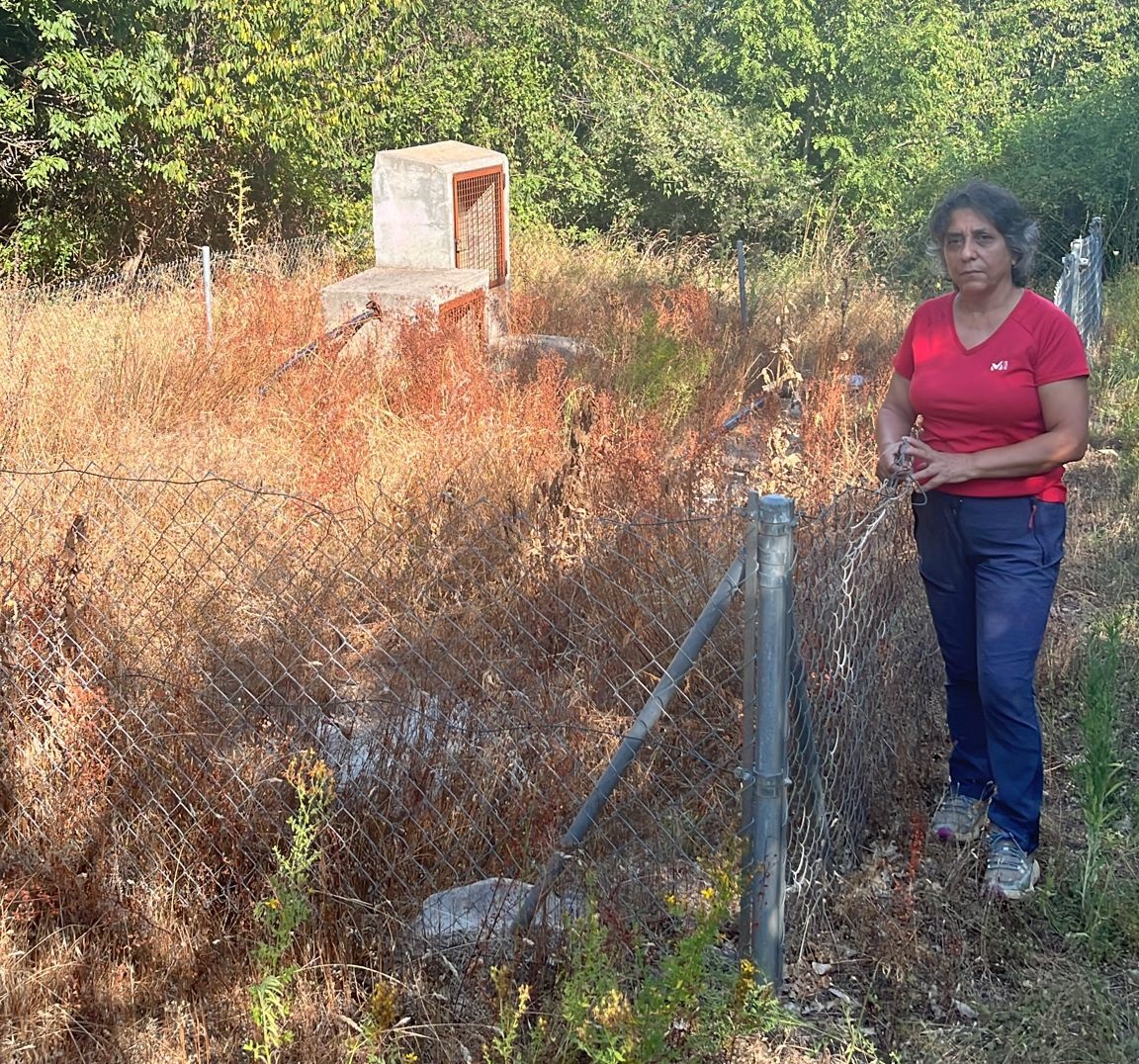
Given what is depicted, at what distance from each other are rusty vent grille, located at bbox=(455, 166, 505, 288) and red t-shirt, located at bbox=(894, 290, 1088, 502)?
25.1 feet

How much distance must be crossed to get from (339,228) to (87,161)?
3531mm

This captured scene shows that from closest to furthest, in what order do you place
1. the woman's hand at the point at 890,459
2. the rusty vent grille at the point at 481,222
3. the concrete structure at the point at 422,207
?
1. the woman's hand at the point at 890,459
2. the concrete structure at the point at 422,207
3. the rusty vent grille at the point at 481,222

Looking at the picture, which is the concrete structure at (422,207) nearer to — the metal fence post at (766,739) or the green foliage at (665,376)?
the green foliage at (665,376)

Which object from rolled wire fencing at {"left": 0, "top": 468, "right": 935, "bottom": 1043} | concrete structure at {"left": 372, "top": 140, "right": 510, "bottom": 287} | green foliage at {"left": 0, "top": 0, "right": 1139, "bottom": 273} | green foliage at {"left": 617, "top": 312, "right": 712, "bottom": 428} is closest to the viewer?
rolled wire fencing at {"left": 0, "top": 468, "right": 935, "bottom": 1043}

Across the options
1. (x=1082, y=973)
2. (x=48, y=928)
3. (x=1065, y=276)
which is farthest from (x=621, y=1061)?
(x=1065, y=276)

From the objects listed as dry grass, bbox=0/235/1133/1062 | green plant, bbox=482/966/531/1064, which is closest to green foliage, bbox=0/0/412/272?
dry grass, bbox=0/235/1133/1062

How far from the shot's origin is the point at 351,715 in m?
3.85

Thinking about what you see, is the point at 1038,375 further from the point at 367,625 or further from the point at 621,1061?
the point at 367,625

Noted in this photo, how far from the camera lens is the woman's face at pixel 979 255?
10.7 feet

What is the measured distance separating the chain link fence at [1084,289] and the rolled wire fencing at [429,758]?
5644mm

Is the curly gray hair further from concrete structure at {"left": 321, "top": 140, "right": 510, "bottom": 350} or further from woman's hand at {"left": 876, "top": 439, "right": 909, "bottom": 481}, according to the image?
concrete structure at {"left": 321, "top": 140, "right": 510, "bottom": 350}

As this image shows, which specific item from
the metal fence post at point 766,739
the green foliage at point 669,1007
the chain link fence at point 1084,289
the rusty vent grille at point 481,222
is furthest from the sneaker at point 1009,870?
the rusty vent grille at point 481,222

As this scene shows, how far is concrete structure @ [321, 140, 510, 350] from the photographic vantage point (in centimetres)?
948

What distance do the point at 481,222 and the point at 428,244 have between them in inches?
44.2
